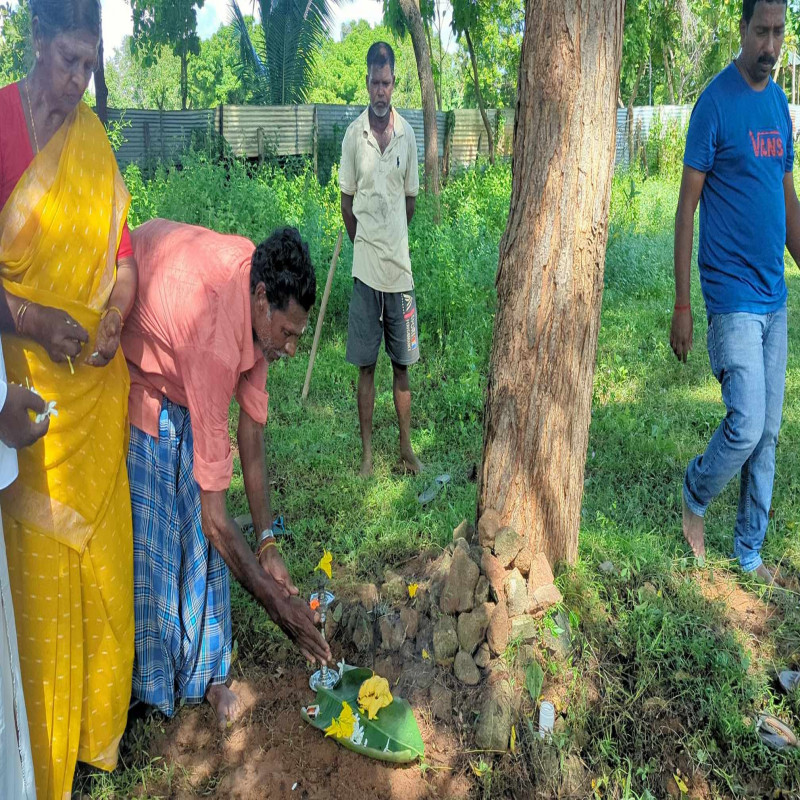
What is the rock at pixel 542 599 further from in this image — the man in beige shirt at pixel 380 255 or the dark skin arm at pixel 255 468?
the man in beige shirt at pixel 380 255

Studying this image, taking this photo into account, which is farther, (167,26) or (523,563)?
(167,26)

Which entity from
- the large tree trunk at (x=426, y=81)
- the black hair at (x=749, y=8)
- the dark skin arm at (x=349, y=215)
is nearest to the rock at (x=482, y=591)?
the black hair at (x=749, y=8)

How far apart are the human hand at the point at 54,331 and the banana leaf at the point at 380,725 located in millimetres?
1376

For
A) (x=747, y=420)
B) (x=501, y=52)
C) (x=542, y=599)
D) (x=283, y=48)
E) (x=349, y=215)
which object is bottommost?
(x=542, y=599)

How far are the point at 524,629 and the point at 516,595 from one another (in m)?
0.12

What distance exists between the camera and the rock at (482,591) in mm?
2770

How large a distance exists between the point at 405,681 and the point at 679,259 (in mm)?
1942

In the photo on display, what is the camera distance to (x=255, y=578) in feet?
8.01

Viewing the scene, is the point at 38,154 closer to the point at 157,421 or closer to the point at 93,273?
the point at 93,273

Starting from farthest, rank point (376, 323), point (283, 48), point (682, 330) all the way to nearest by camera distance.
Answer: point (283, 48) → point (376, 323) → point (682, 330)

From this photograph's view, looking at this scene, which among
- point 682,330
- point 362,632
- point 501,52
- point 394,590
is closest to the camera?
point 362,632

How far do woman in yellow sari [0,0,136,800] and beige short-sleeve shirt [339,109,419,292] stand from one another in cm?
209

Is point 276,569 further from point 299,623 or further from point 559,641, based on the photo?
point 559,641

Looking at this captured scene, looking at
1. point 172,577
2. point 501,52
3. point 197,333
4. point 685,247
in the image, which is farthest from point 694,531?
point 501,52
